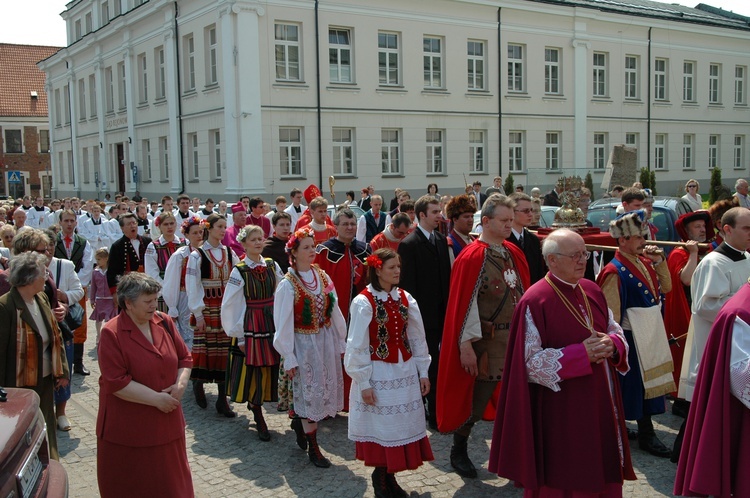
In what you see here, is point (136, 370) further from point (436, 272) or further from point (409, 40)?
point (409, 40)

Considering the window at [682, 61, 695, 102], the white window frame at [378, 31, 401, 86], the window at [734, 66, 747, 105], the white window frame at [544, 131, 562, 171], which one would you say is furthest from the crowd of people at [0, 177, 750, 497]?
the window at [734, 66, 747, 105]

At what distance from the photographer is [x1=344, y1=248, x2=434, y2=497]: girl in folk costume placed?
5.16 metres

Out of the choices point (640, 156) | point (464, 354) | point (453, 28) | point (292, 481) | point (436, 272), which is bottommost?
point (292, 481)

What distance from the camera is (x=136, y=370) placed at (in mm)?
4523

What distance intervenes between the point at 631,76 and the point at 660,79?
2124 millimetres

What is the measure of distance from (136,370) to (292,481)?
71.7 inches

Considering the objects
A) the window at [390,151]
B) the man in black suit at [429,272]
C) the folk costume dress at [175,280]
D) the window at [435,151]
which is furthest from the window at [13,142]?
the man in black suit at [429,272]

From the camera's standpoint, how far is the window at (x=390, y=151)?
28297 millimetres

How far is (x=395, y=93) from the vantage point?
92.1 ft

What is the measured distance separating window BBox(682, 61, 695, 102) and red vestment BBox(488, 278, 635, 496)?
36522mm

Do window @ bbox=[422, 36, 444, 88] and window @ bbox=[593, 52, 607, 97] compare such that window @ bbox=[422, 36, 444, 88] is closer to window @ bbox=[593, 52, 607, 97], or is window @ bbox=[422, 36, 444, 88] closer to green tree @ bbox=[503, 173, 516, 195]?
green tree @ bbox=[503, 173, 516, 195]

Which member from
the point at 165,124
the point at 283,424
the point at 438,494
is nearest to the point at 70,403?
the point at 283,424

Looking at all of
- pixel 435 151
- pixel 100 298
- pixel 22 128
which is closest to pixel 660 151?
pixel 435 151

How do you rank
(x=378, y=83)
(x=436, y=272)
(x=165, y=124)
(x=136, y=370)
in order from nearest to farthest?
(x=136, y=370) < (x=436, y=272) < (x=378, y=83) < (x=165, y=124)
